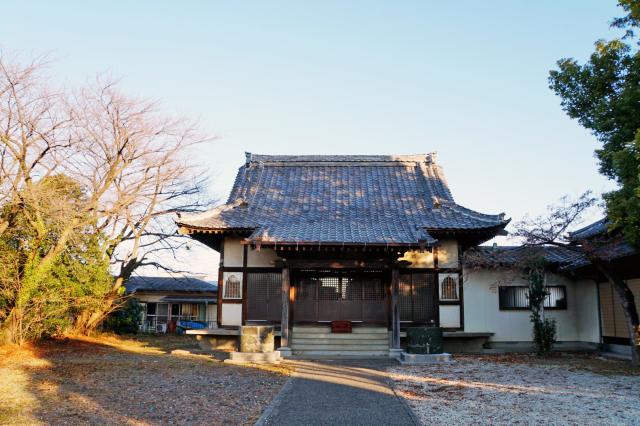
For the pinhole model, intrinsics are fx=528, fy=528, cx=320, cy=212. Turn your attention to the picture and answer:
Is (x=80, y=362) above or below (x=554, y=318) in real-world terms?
below

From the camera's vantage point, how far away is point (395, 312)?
1559 centimetres

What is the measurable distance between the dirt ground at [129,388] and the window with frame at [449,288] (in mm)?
6822

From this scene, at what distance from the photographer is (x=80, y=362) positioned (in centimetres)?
1408

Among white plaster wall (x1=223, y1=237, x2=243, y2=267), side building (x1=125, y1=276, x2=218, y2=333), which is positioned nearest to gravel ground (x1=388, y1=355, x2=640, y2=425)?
white plaster wall (x1=223, y1=237, x2=243, y2=267)

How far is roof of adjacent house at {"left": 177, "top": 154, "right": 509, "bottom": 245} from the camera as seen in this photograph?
16156mm

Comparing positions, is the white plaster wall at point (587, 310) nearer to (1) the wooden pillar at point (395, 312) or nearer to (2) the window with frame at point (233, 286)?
(1) the wooden pillar at point (395, 312)

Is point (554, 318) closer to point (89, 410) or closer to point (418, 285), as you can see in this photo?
point (418, 285)

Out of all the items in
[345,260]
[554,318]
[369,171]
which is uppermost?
[369,171]

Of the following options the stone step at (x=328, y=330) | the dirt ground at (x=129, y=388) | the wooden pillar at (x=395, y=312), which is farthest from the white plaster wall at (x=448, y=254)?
the dirt ground at (x=129, y=388)

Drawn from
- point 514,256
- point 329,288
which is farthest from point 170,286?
point 514,256

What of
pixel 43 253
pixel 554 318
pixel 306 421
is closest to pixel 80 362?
pixel 43 253

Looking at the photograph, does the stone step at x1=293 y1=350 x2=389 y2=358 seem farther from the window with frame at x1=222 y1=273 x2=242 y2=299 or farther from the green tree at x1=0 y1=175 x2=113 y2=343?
the green tree at x1=0 y1=175 x2=113 y2=343

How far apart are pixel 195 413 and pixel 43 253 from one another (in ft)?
39.4

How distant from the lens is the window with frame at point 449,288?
57.1 ft
